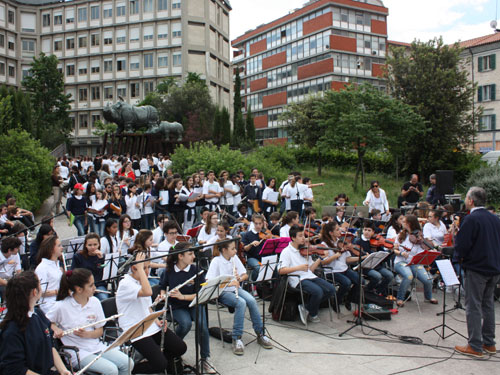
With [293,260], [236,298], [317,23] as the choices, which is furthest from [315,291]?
[317,23]

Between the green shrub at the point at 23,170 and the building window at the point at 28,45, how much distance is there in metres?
60.4

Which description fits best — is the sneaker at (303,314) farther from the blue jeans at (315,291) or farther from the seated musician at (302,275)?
the blue jeans at (315,291)

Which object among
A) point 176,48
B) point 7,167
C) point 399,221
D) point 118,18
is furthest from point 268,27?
point 399,221

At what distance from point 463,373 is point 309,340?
226 cm

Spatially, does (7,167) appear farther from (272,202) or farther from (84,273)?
(84,273)

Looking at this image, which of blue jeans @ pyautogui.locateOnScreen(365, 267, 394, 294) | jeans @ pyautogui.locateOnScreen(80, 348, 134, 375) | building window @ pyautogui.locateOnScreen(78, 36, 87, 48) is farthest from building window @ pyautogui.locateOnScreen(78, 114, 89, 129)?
jeans @ pyautogui.locateOnScreen(80, 348, 134, 375)

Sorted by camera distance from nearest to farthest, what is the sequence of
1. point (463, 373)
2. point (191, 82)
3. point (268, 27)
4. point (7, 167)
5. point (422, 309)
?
point (463, 373) → point (422, 309) → point (7, 167) → point (191, 82) → point (268, 27)

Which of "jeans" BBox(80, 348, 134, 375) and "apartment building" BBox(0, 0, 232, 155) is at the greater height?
"apartment building" BBox(0, 0, 232, 155)

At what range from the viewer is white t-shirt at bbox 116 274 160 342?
219 inches

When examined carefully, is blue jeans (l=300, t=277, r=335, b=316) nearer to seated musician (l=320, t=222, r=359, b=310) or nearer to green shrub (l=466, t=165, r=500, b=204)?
seated musician (l=320, t=222, r=359, b=310)

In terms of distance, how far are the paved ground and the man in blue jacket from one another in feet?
1.00

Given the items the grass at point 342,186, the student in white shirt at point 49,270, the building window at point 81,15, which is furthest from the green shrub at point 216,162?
the building window at point 81,15

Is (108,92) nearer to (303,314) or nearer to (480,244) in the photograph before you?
(303,314)

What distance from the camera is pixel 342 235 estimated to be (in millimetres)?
9477
